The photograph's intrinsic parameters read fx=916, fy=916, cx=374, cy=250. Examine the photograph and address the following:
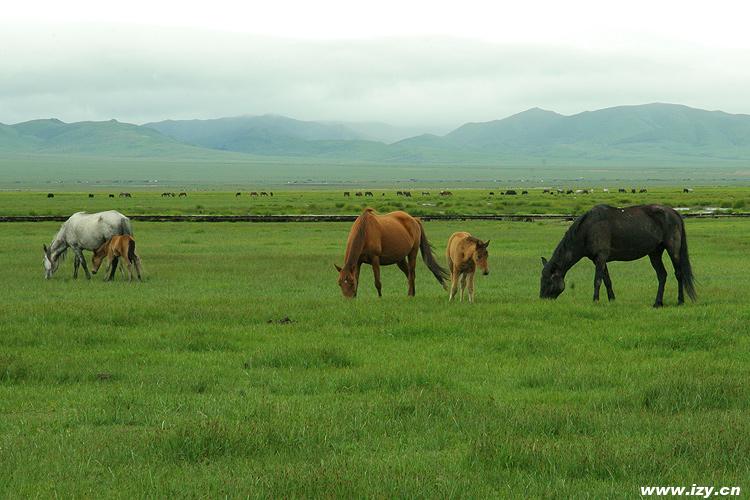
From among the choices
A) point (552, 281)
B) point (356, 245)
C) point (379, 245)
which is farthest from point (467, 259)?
point (356, 245)

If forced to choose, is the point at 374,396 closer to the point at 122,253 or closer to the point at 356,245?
the point at 356,245

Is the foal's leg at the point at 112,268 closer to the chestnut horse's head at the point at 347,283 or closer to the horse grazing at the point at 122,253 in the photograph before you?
the horse grazing at the point at 122,253

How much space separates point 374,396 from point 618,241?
958 centimetres

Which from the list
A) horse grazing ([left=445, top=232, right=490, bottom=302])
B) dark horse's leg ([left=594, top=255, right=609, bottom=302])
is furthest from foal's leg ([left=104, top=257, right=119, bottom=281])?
dark horse's leg ([left=594, top=255, right=609, bottom=302])

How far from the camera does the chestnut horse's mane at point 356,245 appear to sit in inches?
743

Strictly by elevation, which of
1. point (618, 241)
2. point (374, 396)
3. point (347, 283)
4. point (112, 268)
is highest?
point (618, 241)

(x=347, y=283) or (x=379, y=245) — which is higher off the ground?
(x=379, y=245)

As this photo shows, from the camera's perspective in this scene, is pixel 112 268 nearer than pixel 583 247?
No

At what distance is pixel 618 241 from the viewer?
18172 millimetres

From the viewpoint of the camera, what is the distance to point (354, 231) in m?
19.1

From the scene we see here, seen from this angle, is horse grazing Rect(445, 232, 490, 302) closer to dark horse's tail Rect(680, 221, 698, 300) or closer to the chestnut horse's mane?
the chestnut horse's mane

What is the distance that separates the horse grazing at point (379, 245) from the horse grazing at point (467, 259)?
1.61 m

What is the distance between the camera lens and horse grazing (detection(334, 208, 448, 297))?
18.8 metres

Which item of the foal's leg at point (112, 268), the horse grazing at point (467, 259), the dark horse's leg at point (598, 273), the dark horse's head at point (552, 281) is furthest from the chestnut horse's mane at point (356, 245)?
the foal's leg at point (112, 268)
